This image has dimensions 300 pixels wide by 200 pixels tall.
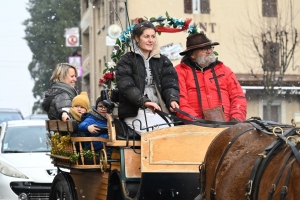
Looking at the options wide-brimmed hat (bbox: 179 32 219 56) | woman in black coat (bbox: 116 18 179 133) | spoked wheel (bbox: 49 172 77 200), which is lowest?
spoked wheel (bbox: 49 172 77 200)

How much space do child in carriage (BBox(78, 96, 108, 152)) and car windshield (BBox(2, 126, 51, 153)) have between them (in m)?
4.00

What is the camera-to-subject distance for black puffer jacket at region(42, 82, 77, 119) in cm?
924

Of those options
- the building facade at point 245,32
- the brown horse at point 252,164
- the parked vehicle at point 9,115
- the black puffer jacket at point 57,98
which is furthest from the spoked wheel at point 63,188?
the building facade at point 245,32

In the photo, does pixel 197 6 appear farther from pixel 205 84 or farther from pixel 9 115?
pixel 205 84

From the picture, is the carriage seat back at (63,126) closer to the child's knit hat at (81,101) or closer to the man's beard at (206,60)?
the child's knit hat at (81,101)

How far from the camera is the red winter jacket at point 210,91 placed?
7.80 metres

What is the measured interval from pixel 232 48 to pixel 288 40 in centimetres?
331

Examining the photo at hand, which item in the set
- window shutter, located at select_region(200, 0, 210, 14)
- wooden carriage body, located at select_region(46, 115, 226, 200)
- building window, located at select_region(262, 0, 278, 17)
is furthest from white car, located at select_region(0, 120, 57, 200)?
window shutter, located at select_region(200, 0, 210, 14)

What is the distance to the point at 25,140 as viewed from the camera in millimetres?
12789

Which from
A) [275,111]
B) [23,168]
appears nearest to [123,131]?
[23,168]

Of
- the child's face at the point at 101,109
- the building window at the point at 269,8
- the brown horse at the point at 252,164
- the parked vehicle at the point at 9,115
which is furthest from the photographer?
the building window at the point at 269,8

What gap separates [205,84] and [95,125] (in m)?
1.20

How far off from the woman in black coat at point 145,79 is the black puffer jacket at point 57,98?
5.41ft

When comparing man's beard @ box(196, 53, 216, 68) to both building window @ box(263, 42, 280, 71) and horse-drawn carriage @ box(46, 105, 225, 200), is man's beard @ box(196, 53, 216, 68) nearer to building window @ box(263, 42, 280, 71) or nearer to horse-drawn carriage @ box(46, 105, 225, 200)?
horse-drawn carriage @ box(46, 105, 225, 200)
